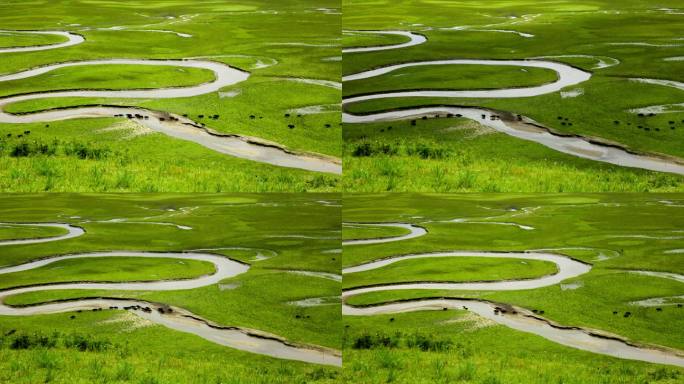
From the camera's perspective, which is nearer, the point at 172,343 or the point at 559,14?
the point at 172,343

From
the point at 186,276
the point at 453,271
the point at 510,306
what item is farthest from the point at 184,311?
the point at 510,306

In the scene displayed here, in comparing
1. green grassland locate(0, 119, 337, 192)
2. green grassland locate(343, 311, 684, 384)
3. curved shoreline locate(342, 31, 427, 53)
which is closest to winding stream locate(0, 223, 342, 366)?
green grassland locate(343, 311, 684, 384)

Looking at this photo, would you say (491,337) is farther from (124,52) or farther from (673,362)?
(124,52)

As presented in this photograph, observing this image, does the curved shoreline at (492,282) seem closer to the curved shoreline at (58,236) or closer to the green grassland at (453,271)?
the green grassland at (453,271)

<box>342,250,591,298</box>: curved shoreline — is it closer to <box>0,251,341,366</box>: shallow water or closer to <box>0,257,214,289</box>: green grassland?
<box>0,251,341,366</box>: shallow water

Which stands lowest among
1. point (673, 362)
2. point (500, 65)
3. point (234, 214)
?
point (673, 362)

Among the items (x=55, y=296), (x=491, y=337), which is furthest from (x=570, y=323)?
(x=55, y=296)

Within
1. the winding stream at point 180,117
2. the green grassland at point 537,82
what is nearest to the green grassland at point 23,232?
the winding stream at point 180,117
